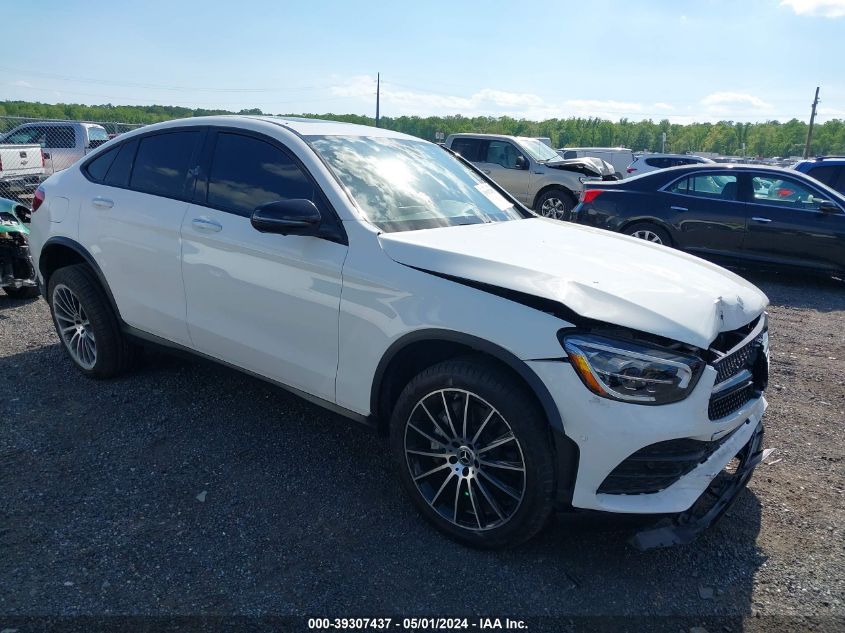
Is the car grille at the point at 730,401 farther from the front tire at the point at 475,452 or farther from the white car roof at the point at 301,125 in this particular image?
the white car roof at the point at 301,125

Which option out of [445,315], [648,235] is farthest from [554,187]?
[445,315]

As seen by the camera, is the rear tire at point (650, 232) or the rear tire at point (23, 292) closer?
the rear tire at point (23, 292)

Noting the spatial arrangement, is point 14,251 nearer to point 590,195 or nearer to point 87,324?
point 87,324

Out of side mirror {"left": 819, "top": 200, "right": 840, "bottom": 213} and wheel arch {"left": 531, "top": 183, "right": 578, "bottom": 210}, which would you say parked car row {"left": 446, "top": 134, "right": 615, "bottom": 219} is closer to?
wheel arch {"left": 531, "top": 183, "right": 578, "bottom": 210}

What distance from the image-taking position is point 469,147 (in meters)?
15.2

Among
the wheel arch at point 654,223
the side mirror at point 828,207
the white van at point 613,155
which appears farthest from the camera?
the white van at point 613,155

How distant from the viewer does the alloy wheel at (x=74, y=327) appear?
4465 mm

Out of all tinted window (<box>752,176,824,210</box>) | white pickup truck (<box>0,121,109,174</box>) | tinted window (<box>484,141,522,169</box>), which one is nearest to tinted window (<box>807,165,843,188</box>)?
tinted window (<box>752,176,824,210</box>)

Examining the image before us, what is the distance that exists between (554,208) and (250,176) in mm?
11657

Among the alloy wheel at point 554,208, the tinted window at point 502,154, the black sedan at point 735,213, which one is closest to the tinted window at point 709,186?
the black sedan at point 735,213

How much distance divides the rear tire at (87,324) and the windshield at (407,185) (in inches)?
80.0

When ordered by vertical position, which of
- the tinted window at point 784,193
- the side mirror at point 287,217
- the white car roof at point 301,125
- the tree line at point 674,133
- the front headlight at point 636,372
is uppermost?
the tree line at point 674,133

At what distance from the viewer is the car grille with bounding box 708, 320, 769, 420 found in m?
2.51

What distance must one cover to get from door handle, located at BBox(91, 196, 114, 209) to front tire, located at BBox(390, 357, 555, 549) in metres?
2.55
